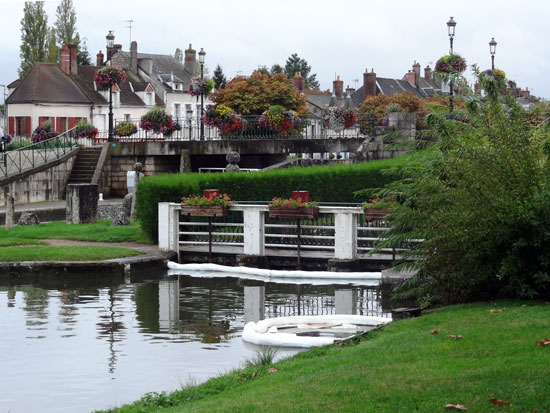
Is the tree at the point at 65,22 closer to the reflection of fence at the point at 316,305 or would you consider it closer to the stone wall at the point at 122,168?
the stone wall at the point at 122,168

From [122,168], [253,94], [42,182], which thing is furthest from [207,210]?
[253,94]

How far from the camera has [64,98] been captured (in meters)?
72.4

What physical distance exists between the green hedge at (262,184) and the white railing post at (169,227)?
102cm

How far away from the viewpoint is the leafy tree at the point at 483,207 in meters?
11.0

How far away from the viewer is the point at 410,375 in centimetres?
769

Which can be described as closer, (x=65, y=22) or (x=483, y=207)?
(x=483, y=207)

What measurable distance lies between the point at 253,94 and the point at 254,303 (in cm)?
4106

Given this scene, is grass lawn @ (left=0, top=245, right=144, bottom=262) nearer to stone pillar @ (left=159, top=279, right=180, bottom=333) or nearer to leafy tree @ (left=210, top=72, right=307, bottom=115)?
stone pillar @ (left=159, top=279, right=180, bottom=333)

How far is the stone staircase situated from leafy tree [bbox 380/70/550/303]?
3171 centimetres

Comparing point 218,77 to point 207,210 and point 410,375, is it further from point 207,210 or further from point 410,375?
point 410,375

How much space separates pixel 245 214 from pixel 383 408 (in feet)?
45.7

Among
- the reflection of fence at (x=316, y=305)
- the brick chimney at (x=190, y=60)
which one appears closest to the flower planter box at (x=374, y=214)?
the reflection of fence at (x=316, y=305)

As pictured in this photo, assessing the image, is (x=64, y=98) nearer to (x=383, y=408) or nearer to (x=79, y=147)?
(x=79, y=147)

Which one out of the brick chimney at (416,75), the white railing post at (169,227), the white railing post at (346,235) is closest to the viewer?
the white railing post at (346,235)
